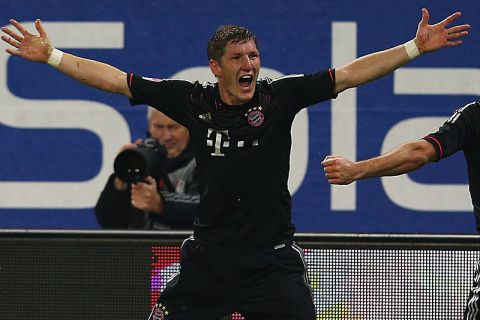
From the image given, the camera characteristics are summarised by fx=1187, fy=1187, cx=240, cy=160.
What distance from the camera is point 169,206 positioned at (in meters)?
7.02

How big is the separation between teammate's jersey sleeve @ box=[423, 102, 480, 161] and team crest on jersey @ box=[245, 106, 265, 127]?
85cm

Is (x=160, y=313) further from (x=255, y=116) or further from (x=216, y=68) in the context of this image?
(x=216, y=68)

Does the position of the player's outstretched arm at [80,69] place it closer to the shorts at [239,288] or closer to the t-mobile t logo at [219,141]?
the t-mobile t logo at [219,141]

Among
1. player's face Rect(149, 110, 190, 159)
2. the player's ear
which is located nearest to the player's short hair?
the player's ear

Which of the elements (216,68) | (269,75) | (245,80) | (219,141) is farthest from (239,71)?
(269,75)

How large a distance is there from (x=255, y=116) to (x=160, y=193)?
4.26ft

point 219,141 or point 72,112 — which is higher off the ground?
point 72,112

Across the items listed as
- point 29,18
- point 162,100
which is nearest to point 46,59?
point 162,100

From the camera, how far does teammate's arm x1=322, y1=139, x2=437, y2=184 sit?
531 cm

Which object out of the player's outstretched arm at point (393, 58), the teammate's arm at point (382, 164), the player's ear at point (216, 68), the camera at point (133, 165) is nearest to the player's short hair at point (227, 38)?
the player's ear at point (216, 68)

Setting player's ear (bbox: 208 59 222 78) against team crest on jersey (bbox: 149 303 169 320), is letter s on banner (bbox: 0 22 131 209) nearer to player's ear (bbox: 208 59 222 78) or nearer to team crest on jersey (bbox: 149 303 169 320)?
player's ear (bbox: 208 59 222 78)

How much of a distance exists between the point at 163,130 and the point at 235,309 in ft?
7.96

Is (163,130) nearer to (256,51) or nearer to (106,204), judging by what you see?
(106,204)

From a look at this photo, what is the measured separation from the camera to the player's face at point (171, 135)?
7.94m
